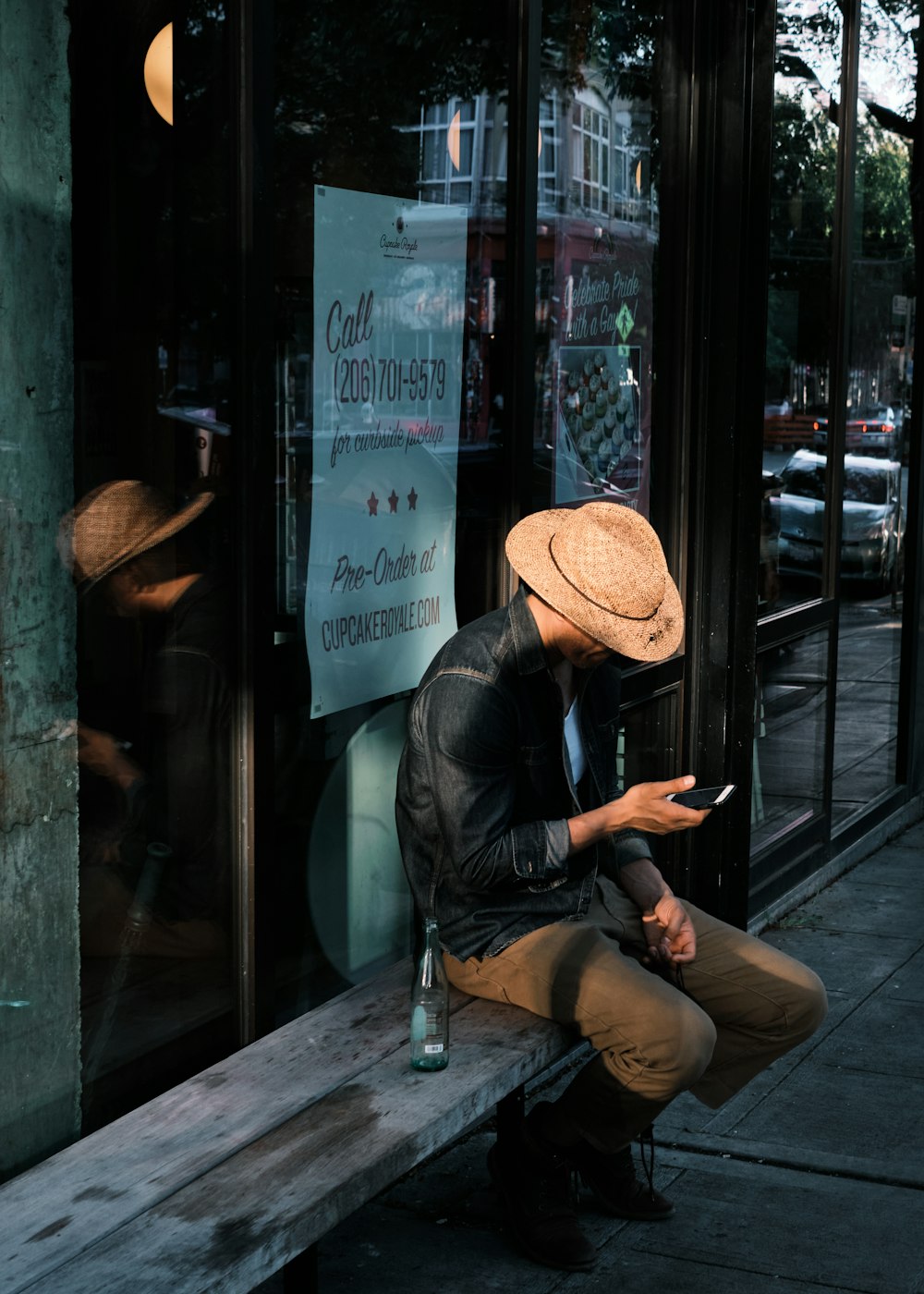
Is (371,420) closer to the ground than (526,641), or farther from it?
farther from it

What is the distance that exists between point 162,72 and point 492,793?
157 cm

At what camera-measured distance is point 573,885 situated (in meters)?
3.70

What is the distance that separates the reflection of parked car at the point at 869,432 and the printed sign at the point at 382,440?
2515 mm

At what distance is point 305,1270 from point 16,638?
1234 millimetres

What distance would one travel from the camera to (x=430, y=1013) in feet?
10.9

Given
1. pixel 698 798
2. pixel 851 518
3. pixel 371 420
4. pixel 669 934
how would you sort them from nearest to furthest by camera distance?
1. pixel 698 798
2. pixel 669 934
3. pixel 371 420
4. pixel 851 518

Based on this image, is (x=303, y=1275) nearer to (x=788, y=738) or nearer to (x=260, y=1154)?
(x=260, y=1154)

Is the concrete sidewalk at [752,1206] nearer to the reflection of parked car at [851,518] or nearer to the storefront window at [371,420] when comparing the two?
the storefront window at [371,420]

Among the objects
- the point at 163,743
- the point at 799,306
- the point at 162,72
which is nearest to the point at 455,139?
the point at 162,72

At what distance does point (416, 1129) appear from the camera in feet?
9.82

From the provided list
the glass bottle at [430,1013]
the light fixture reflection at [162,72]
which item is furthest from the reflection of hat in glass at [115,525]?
the glass bottle at [430,1013]

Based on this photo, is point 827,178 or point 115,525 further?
point 827,178

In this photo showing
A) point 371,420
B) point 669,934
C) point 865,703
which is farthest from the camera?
point 865,703

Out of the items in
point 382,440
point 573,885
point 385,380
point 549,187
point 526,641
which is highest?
point 549,187
